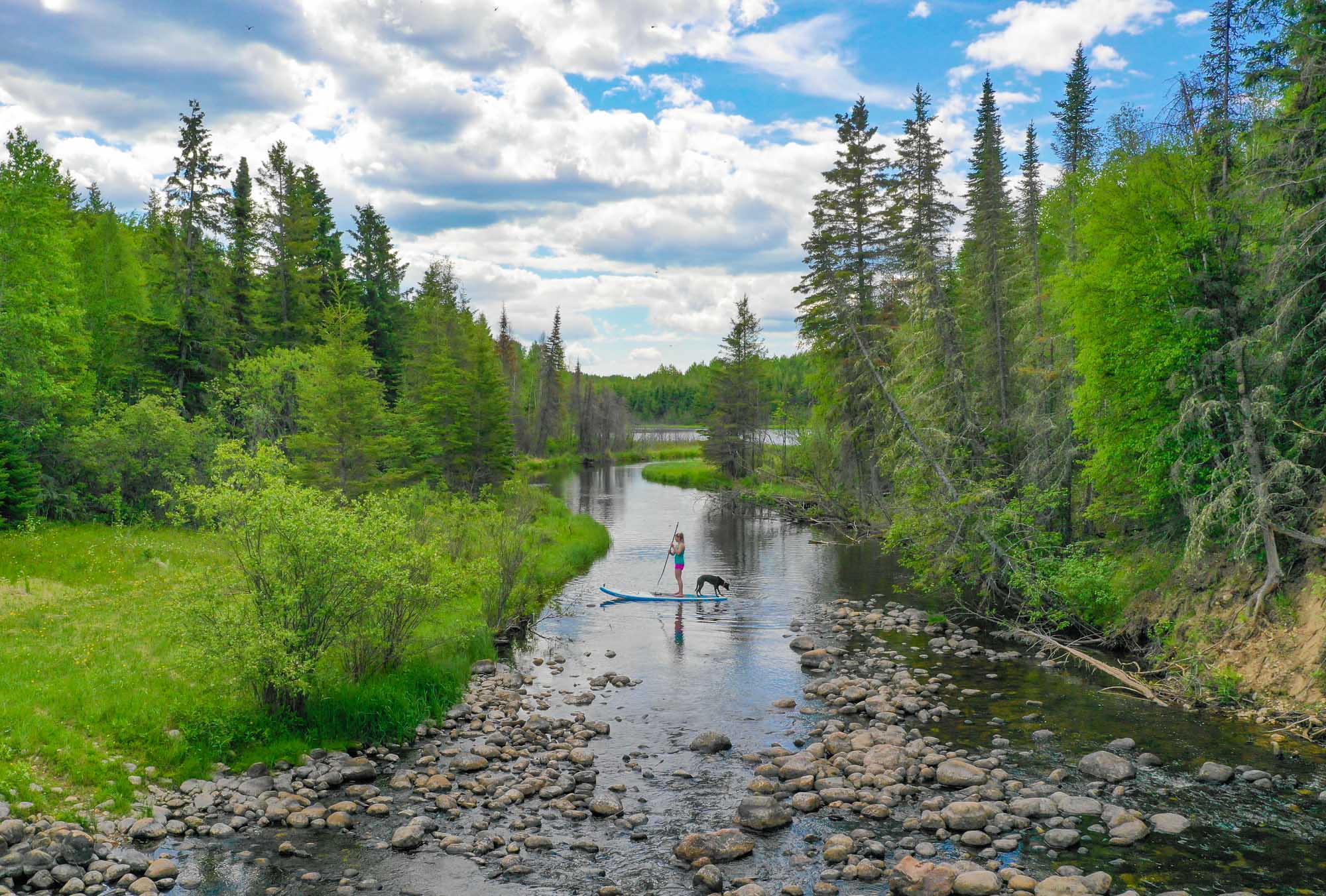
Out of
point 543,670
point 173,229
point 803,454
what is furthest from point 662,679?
point 173,229

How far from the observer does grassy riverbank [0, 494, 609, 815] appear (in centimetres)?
1186

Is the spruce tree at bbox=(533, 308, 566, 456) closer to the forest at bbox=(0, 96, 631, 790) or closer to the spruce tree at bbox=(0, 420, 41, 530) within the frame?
the forest at bbox=(0, 96, 631, 790)

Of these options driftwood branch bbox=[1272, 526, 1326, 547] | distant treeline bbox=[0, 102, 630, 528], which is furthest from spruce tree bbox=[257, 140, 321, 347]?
driftwood branch bbox=[1272, 526, 1326, 547]

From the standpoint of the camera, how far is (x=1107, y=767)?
42.6 ft

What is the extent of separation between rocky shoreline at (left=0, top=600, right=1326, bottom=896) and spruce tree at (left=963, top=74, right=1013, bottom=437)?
18.0 m

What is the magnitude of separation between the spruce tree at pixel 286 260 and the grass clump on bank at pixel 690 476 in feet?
98.5

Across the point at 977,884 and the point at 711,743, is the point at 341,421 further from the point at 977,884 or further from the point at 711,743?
the point at 977,884

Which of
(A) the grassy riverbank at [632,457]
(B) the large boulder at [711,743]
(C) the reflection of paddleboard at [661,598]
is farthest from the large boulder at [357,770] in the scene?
(A) the grassy riverbank at [632,457]

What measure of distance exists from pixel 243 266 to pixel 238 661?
3626cm

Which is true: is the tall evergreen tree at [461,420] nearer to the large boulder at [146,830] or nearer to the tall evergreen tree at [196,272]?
the tall evergreen tree at [196,272]

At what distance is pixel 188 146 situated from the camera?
4222cm

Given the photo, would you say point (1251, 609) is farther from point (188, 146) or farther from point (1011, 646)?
point (188, 146)

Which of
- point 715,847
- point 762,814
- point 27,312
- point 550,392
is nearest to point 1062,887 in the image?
point 762,814

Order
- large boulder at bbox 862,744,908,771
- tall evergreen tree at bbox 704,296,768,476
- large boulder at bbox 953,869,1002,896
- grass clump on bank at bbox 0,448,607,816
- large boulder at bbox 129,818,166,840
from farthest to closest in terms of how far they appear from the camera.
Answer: tall evergreen tree at bbox 704,296,768,476, large boulder at bbox 862,744,908,771, grass clump on bank at bbox 0,448,607,816, large boulder at bbox 129,818,166,840, large boulder at bbox 953,869,1002,896
